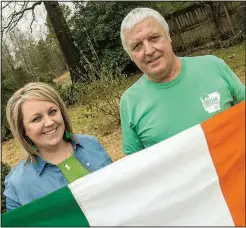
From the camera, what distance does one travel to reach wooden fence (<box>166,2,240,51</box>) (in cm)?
1358

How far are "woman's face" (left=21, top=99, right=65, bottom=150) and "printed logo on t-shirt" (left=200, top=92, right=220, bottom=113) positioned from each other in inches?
32.4

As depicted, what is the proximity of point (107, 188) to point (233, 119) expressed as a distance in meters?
0.77

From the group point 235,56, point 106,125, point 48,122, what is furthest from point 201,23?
point 48,122

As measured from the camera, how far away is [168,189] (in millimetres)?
2020

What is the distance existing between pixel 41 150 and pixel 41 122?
8.5 inches

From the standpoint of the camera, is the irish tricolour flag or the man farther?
the man

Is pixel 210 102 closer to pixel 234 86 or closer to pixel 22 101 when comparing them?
pixel 234 86

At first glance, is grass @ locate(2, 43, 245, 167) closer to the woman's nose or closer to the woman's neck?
the woman's neck

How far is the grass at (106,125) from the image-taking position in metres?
7.46

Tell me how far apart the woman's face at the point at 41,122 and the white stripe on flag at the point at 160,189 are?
0.37m

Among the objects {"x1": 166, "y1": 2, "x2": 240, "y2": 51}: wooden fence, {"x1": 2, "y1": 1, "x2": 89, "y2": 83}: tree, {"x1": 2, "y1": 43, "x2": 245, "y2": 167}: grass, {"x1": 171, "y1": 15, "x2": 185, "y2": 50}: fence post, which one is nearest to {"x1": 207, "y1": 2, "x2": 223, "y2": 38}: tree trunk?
{"x1": 166, "y1": 2, "x2": 240, "y2": 51}: wooden fence

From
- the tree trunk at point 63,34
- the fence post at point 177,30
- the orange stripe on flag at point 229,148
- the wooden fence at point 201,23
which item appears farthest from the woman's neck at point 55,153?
the fence post at point 177,30

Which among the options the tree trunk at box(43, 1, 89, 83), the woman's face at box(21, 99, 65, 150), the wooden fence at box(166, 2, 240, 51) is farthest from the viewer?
the tree trunk at box(43, 1, 89, 83)

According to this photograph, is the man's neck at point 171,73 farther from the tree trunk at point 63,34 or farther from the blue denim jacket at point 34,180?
the tree trunk at point 63,34
